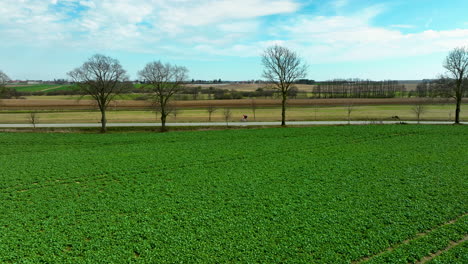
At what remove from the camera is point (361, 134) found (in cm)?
3338

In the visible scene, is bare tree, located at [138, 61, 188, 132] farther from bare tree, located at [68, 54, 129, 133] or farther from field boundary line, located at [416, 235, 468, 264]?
field boundary line, located at [416, 235, 468, 264]

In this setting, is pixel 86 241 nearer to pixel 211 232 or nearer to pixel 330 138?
pixel 211 232

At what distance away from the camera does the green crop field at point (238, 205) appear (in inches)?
396

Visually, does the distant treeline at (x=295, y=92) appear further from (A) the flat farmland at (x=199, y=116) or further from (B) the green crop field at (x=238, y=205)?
(B) the green crop field at (x=238, y=205)

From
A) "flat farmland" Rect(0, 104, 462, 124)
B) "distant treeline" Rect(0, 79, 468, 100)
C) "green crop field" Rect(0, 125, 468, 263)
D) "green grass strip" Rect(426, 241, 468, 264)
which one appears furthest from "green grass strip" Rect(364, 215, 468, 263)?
"flat farmland" Rect(0, 104, 462, 124)

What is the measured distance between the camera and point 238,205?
1400 cm

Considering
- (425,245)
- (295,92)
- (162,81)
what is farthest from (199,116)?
(425,245)

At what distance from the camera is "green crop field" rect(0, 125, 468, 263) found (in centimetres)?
1005

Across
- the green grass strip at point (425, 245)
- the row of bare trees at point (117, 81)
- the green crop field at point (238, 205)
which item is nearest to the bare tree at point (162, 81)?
the row of bare trees at point (117, 81)

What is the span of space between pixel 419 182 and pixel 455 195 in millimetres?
2192

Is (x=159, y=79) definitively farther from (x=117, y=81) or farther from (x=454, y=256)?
(x=454, y=256)

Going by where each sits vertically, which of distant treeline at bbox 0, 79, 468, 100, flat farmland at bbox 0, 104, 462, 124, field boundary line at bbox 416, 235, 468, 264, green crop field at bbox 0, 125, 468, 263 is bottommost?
field boundary line at bbox 416, 235, 468, 264

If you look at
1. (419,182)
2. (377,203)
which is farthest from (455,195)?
(377,203)

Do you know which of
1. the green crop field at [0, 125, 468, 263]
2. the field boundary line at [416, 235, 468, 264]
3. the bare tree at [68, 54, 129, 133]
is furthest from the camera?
the bare tree at [68, 54, 129, 133]
